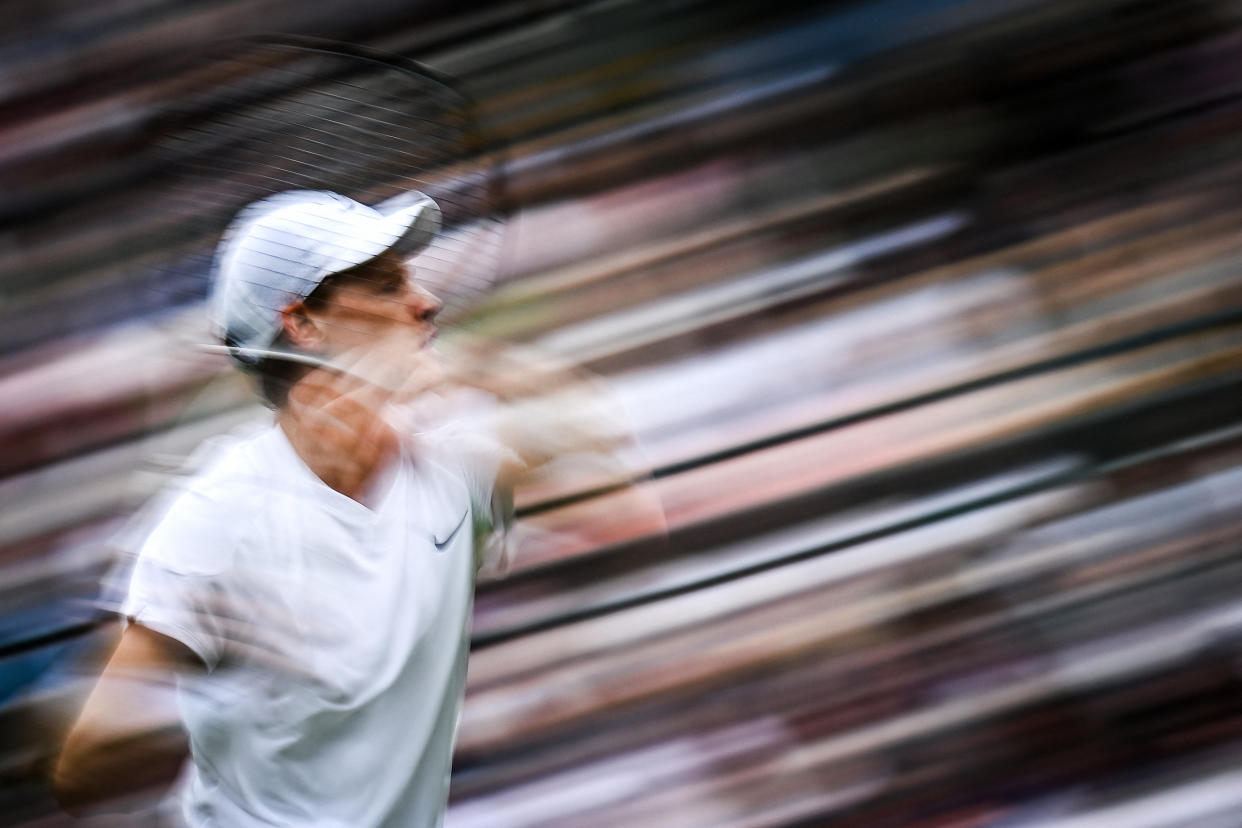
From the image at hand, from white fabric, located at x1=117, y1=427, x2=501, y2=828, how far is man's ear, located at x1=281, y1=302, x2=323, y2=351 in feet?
0.38

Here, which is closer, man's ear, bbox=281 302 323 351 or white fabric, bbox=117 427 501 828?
white fabric, bbox=117 427 501 828

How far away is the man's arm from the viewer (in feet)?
4.06

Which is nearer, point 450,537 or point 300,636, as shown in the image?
point 300,636

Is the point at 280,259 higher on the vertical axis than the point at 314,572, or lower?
higher

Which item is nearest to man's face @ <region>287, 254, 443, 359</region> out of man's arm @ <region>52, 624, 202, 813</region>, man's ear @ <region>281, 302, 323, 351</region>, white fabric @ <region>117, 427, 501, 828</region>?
man's ear @ <region>281, 302, 323, 351</region>

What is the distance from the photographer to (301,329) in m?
1.43

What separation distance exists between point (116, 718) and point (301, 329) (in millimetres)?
515

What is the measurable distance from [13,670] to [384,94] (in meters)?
1.27

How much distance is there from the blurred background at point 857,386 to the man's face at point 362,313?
540mm

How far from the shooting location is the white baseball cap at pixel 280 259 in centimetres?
137

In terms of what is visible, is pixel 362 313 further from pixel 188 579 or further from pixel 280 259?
pixel 188 579

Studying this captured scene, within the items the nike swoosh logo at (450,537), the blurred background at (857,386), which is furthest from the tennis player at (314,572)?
the blurred background at (857,386)

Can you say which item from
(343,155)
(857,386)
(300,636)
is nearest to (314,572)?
(300,636)

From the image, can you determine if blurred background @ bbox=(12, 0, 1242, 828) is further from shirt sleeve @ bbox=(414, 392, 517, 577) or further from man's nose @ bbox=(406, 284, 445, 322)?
man's nose @ bbox=(406, 284, 445, 322)
